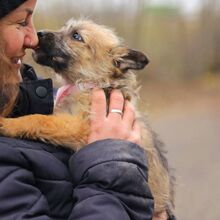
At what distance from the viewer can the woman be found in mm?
2701

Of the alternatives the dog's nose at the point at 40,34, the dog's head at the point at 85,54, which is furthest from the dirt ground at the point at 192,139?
the dog's nose at the point at 40,34

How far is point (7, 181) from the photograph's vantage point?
266 centimetres

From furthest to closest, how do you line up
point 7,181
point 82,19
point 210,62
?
point 210,62 < point 82,19 < point 7,181

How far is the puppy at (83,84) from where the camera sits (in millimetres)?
3582

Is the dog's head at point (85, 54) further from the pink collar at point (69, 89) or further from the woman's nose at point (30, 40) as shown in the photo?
the woman's nose at point (30, 40)

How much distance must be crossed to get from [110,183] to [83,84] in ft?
4.71

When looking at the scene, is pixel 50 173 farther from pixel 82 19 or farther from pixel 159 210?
pixel 82 19

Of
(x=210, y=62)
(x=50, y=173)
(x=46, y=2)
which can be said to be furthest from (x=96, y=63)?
(x=210, y=62)

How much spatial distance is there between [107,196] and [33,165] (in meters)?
0.35

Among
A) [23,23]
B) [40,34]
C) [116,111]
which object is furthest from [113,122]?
[40,34]

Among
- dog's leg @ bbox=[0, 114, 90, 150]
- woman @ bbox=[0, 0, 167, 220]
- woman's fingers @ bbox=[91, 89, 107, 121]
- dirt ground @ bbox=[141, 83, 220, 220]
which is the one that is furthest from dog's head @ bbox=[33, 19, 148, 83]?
woman @ bbox=[0, 0, 167, 220]

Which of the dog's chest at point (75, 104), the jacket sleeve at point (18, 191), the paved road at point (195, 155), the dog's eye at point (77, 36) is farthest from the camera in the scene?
the paved road at point (195, 155)

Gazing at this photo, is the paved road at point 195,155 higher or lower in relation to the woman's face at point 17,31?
lower

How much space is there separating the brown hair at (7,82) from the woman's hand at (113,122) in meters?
0.42
